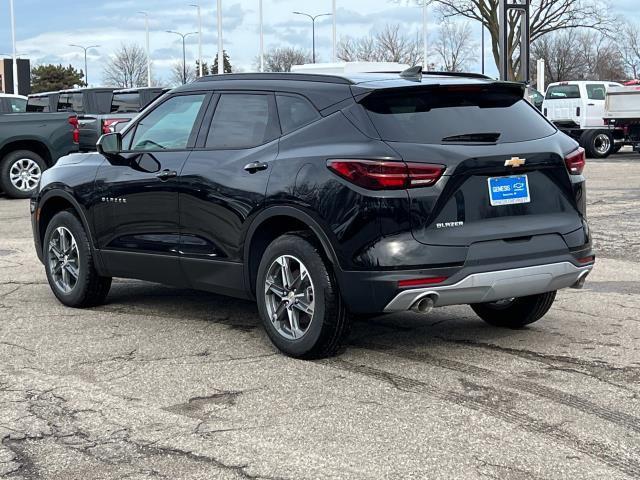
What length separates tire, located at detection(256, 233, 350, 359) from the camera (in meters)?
5.62

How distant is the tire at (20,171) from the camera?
17.7 m

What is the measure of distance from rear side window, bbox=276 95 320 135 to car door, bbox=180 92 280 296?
6 cm

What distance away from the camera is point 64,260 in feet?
25.5

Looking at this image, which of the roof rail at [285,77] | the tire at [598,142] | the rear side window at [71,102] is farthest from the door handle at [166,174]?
the tire at [598,142]

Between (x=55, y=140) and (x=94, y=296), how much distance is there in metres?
10.7

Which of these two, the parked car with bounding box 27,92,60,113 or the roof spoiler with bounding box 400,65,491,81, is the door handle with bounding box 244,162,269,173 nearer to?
the roof spoiler with bounding box 400,65,491,81

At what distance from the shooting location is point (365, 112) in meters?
5.70

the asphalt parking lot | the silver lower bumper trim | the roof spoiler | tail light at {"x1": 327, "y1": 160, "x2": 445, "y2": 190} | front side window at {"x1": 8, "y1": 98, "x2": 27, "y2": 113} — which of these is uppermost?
front side window at {"x1": 8, "y1": 98, "x2": 27, "y2": 113}

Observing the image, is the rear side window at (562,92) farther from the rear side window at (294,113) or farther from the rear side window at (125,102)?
the rear side window at (294,113)

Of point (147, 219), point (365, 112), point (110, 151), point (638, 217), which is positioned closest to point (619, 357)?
point (365, 112)

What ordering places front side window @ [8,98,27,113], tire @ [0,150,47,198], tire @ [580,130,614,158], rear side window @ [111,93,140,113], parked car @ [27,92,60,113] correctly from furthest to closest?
tire @ [580,130,614,158], parked car @ [27,92,60,113], rear side window @ [111,93,140,113], front side window @ [8,98,27,113], tire @ [0,150,47,198]

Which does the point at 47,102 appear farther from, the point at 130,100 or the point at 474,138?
the point at 474,138

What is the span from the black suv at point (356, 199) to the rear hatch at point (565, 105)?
942 inches

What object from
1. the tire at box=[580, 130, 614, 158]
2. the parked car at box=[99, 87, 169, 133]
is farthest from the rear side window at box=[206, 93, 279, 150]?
the tire at box=[580, 130, 614, 158]
